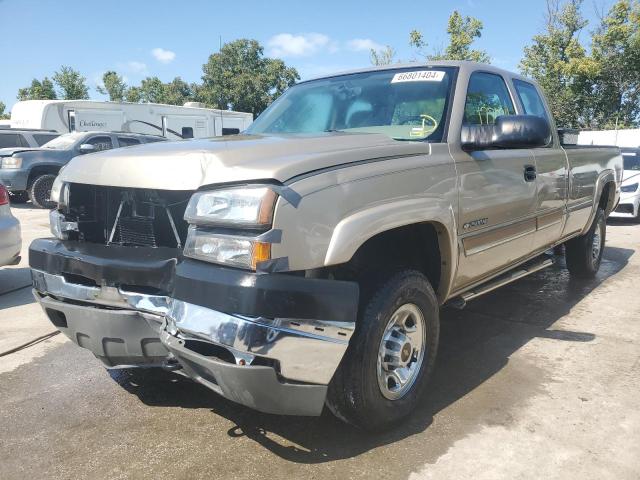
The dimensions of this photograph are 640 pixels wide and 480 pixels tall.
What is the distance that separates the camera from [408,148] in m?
2.80

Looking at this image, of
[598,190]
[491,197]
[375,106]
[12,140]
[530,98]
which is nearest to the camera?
[491,197]

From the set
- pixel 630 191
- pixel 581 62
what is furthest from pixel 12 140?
pixel 581 62

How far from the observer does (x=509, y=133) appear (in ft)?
9.53

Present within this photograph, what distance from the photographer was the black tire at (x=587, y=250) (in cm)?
570

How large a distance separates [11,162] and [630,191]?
1352 cm

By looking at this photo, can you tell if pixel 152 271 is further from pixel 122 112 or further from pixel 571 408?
pixel 122 112

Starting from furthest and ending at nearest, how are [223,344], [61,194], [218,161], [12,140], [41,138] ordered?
[41,138], [12,140], [61,194], [218,161], [223,344]

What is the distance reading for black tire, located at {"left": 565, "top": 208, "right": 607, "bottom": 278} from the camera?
570cm

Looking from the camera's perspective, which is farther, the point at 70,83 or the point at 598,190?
the point at 70,83

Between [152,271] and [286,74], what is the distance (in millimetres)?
38956

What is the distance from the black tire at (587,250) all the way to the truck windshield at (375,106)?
3191 millimetres

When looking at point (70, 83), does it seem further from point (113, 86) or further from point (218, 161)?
point (218, 161)

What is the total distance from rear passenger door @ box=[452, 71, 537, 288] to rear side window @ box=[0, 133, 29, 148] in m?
14.0

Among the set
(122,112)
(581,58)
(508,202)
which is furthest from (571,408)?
(581,58)
